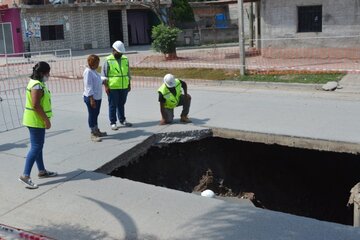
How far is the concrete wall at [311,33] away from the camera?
58.9 ft

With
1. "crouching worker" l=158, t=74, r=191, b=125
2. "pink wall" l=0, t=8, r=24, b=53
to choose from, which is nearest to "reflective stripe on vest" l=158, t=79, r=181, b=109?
"crouching worker" l=158, t=74, r=191, b=125

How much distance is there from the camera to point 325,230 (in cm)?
493

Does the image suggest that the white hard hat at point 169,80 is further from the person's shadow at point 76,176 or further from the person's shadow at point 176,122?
the person's shadow at point 76,176

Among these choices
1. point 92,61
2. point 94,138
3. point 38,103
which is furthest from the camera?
point 94,138

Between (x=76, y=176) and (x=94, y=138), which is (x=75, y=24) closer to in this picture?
(x=94, y=138)

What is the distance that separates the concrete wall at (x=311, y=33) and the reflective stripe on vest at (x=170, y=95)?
10780 mm

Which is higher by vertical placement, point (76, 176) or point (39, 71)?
point (39, 71)

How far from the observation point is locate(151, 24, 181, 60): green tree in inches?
812

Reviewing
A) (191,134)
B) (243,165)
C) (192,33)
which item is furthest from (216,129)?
(192,33)

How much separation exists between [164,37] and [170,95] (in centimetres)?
1234

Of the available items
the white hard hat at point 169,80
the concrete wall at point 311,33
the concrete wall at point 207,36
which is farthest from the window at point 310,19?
the concrete wall at point 207,36

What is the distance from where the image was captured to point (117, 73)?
8719mm

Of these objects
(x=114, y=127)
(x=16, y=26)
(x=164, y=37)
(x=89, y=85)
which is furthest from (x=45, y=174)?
(x=16, y=26)

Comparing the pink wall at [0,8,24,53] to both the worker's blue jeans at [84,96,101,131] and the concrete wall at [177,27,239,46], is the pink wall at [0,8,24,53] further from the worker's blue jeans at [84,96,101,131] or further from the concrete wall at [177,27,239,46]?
the worker's blue jeans at [84,96,101,131]
